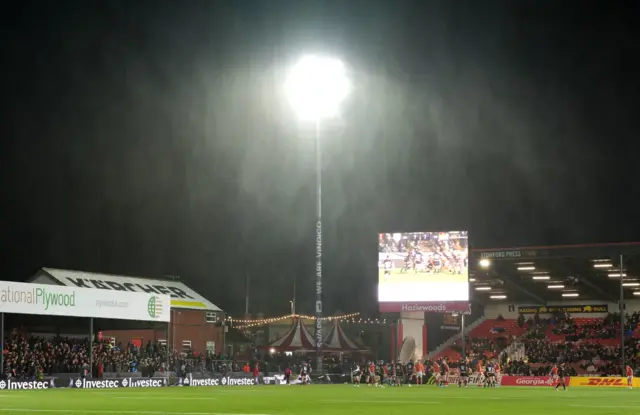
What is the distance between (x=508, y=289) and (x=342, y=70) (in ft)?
103

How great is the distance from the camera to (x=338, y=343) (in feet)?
232

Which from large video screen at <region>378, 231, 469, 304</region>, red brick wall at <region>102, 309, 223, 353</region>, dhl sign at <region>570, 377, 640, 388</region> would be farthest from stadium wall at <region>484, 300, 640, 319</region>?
large video screen at <region>378, 231, 469, 304</region>

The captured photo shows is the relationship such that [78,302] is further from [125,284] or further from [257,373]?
[257,373]

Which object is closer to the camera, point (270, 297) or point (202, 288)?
point (202, 288)

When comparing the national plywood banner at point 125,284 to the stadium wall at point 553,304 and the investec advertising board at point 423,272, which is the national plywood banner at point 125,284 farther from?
the stadium wall at point 553,304

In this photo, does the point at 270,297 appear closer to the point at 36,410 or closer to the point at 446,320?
the point at 446,320

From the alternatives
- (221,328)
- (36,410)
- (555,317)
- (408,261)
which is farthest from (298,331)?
(36,410)

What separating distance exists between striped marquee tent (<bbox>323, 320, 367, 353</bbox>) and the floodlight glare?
23.0 meters

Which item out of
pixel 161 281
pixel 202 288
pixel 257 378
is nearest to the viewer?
pixel 257 378

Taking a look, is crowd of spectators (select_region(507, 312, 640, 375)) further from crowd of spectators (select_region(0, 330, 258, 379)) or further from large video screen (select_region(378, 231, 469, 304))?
crowd of spectators (select_region(0, 330, 258, 379))

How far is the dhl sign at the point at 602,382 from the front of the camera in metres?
56.8

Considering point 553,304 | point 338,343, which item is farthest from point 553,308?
point 338,343

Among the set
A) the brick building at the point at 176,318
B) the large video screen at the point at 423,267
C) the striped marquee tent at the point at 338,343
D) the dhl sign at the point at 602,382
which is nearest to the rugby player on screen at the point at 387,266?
the large video screen at the point at 423,267

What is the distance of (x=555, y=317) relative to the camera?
77375 mm
